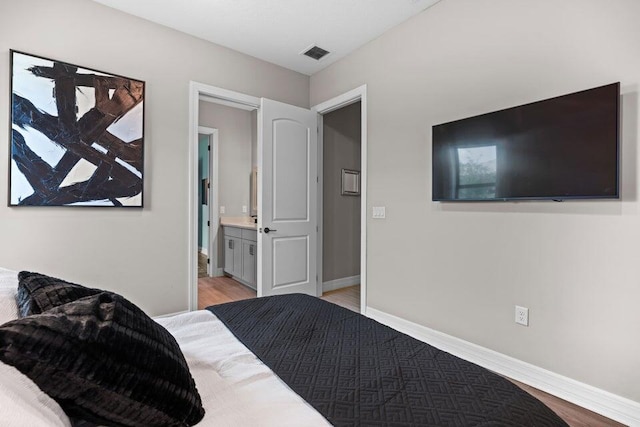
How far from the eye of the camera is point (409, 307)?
2.89 m

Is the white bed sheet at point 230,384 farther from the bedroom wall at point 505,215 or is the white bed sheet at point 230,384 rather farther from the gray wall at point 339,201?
the gray wall at point 339,201

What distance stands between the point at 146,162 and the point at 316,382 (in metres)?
2.59

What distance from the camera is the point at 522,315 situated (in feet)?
7.02

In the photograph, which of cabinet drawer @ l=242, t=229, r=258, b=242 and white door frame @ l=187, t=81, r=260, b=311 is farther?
cabinet drawer @ l=242, t=229, r=258, b=242

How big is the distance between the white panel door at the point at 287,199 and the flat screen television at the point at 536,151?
165 cm

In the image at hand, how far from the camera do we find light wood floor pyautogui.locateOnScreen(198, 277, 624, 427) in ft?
5.84

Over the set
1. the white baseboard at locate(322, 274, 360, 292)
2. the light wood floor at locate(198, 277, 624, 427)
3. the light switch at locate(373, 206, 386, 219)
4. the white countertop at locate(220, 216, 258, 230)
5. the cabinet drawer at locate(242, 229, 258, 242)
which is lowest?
the light wood floor at locate(198, 277, 624, 427)

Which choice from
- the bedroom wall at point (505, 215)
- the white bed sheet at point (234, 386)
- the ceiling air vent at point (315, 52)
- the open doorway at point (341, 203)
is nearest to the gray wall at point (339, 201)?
the open doorway at point (341, 203)

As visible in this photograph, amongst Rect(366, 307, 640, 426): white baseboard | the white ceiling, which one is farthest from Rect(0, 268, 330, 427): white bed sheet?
the white ceiling

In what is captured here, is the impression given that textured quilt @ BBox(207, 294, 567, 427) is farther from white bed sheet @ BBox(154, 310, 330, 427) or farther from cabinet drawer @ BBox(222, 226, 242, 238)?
cabinet drawer @ BBox(222, 226, 242, 238)

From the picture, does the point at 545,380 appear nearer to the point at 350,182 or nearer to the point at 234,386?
the point at 234,386

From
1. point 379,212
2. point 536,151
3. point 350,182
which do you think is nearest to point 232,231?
point 350,182

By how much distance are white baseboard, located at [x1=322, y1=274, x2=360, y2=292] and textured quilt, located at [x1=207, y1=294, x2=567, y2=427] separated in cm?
289

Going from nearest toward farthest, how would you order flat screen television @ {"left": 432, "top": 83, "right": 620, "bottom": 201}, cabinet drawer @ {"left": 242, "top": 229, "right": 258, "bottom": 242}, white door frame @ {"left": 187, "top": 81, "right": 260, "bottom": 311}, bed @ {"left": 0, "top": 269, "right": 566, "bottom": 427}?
bed @ {"left": 0, "top": 269, "right": 566, "bottom": 427}
flat screen television @ {"left": 432, "top": 83, "right": 620, "bottom": 201}
white door frame @ {"left": 187, "top": 81, "right": 260, "bottom": 311}
cabinet drawer @ {"left": 242, "top": 229, "right": 258, "bottom": 242}
